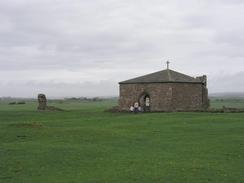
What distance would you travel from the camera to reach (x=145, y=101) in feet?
201

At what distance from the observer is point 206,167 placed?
62.4ft

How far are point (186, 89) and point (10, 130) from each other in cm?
3064

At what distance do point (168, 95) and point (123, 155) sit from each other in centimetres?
3696

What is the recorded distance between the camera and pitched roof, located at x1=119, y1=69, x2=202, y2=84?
59531mm

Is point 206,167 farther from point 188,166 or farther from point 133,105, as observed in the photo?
point 133,105

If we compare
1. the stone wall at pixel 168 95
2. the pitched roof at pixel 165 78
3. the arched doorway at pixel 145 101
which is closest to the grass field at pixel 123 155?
the stone wall at pixel 168 95

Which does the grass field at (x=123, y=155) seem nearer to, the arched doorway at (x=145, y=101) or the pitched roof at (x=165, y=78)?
the pitched roof at (x=165, y=78)

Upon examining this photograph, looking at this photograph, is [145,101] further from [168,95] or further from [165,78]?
[165,78]

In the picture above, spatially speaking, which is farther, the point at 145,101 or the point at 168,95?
the point at 145,101

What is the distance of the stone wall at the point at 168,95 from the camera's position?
193 feet

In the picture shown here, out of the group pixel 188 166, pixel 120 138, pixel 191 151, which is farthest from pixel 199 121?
pixel 188 166

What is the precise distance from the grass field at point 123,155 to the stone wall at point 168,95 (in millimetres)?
23203

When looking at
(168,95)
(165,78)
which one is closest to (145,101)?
(168,95)

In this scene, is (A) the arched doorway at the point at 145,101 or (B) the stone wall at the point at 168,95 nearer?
(B) the stone wall at the point at 168,95
